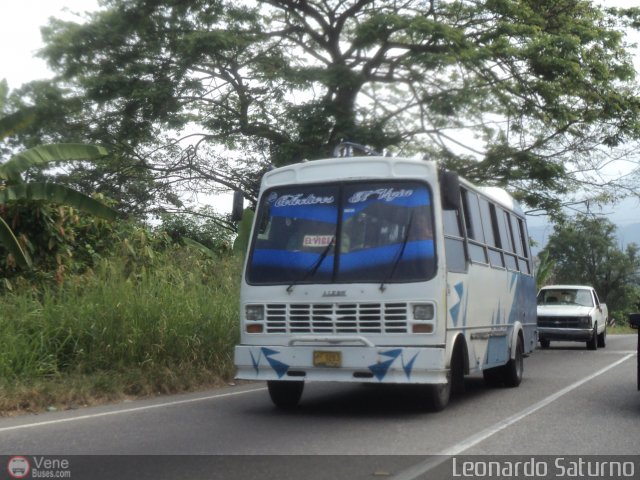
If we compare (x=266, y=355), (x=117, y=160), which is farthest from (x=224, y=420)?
(x=117, y=160)

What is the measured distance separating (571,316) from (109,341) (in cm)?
1605

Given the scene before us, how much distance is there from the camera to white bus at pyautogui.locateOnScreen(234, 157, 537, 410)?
962 centimetres

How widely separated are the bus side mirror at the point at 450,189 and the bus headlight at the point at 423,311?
1.19 metres

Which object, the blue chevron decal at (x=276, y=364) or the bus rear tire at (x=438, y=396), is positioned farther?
the bus rear tire at (x=438, y=396)

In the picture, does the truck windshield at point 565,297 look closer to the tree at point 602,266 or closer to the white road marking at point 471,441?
the white road marking at point 471,441

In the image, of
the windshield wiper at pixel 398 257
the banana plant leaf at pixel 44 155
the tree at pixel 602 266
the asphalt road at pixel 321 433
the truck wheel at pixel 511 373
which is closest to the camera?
the asphalt road at pixel 321 433

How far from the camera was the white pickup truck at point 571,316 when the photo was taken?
25.0 metres

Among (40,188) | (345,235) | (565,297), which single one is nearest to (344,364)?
(345,235)

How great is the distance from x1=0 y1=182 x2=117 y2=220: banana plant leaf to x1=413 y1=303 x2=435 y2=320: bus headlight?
671cm

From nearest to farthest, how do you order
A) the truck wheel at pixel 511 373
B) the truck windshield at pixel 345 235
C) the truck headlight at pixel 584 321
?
the truck windshield at pixel 345 235 < the truck wheel at pixel 511 373 < the truck headlight at pixel 584 321

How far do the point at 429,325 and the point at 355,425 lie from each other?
126 centimetres

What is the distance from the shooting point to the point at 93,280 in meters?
13.7

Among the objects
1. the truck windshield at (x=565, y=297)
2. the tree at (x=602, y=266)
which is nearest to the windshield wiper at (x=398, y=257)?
the truck windshield at (x=565, y=297)

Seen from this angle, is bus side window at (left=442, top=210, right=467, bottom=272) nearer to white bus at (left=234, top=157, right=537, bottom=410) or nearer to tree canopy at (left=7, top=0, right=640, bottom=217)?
white bus at (left=234, top=157, right=537, bottom=410)
